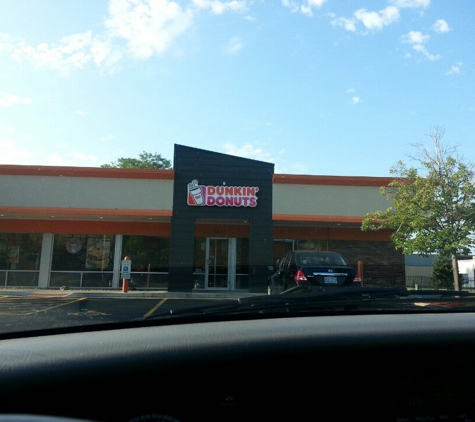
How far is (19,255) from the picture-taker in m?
20.6

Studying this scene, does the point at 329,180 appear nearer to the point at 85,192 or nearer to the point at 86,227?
the point at 85,192

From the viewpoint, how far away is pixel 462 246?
1661 cm

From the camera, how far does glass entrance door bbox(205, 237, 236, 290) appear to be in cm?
2009

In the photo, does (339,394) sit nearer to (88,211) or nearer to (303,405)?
(303,405)

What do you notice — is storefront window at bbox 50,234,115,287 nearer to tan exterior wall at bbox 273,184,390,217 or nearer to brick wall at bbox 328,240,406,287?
tan exterior wall at bbox 273,184,390,217

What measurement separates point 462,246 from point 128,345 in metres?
16.9

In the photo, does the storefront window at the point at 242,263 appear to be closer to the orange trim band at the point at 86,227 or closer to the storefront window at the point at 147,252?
the storefront window at the point at 147,252

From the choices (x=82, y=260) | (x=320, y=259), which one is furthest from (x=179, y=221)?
(x=320, y=259)

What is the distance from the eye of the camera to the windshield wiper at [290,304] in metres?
2.77

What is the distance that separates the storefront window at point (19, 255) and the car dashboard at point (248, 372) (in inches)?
785

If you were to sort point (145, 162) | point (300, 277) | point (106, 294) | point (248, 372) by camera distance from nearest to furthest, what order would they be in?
point (248, 372) → point (300, 277) → point (106, 294) → point (145, 162)

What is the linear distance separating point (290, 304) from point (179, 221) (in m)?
16.1

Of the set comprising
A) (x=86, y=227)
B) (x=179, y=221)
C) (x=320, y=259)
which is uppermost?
(x=179, y=221)

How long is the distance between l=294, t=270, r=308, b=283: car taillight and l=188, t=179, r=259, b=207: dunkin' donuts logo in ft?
31.6
